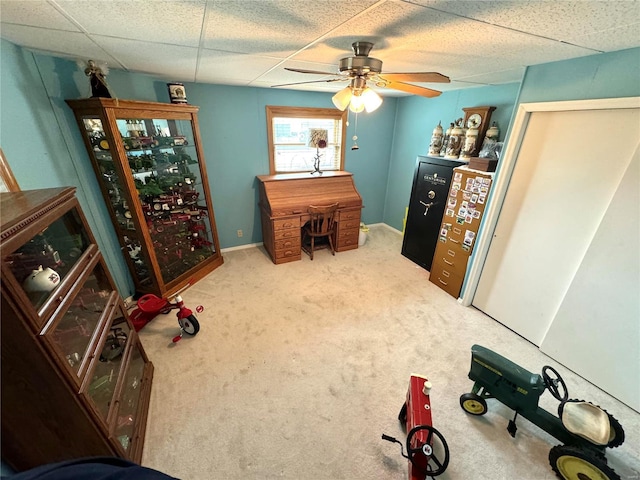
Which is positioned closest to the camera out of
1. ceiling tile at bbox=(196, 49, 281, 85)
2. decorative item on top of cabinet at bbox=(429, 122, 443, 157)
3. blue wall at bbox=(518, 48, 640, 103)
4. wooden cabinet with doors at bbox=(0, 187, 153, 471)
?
wooden cabinet with doors at bbox=(0, 187, 153, 471)

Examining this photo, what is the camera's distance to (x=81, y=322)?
4.42 feet

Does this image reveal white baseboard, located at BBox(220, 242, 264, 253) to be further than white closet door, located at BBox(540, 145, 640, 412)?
Yes

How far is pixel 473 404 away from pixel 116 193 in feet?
11.3

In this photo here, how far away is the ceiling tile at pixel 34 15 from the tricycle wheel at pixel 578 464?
3.19 m

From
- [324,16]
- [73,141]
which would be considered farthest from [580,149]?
[73,141]

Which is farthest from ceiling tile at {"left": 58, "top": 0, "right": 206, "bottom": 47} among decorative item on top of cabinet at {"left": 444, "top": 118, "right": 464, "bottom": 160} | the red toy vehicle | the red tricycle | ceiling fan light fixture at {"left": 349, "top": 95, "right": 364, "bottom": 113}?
decorative item on top of cabinet at {"left": 444, "top": 118, "right": 464, "bottom": 160}

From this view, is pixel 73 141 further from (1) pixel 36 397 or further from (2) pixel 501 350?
(2) pixel 501 350

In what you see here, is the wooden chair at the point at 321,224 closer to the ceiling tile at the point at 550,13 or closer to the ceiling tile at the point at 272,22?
the ceiling tile at the point at 272,22

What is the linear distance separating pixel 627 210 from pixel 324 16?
2190 millimetres

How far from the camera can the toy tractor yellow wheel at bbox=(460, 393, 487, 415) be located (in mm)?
1686

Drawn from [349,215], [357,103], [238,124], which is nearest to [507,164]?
[357,103]

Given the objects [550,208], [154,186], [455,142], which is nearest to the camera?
[550,208]

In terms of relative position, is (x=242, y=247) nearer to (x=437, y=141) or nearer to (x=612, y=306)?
(x=437, y=141)

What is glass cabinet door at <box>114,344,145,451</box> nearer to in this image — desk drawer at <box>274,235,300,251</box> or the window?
desk drawer at <box>274,235,300,251</box>
